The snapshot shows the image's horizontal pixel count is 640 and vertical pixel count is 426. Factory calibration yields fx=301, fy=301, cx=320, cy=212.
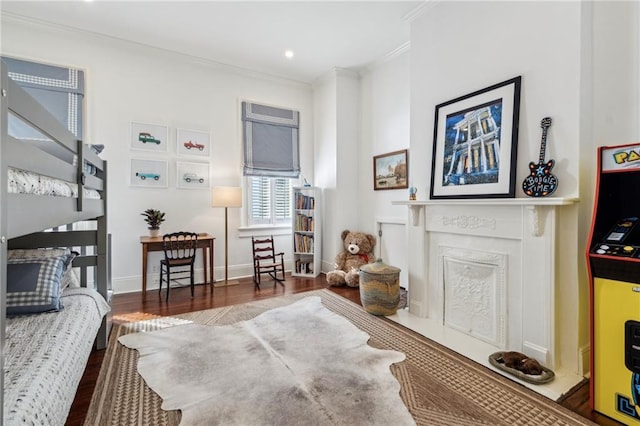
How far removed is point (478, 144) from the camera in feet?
8.08

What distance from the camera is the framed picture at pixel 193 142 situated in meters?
4.14

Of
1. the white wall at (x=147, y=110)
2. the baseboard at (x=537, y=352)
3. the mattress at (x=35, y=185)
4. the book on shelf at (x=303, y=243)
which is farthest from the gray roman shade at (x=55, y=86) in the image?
the baseboard at (x=537, y=352)

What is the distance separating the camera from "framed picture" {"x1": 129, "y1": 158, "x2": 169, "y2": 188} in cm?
386

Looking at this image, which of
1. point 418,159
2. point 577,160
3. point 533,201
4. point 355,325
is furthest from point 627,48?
point 355,325

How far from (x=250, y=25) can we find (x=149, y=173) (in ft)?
7.31

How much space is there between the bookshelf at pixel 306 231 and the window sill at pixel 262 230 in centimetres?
31

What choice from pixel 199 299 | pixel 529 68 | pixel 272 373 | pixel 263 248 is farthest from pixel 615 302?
pixel 263 248

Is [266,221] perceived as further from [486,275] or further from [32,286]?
[486,275]

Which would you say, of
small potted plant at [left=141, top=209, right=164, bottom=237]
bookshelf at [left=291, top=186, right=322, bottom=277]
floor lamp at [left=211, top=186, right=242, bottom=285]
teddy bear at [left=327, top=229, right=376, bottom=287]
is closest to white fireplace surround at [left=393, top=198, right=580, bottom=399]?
teddy bear at [left=327, top=229, right=376, bottom=287]

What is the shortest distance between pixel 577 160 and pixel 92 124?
4750mm

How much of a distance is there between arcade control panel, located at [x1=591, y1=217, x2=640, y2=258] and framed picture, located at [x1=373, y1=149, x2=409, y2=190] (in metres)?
2.25

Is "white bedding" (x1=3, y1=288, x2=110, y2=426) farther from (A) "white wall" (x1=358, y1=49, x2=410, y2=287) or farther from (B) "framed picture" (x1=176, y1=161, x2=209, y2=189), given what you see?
(A) "white wall" (x1=358, y1=49, x2=410, y2=287)

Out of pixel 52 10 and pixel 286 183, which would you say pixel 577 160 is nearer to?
pixel 286 183

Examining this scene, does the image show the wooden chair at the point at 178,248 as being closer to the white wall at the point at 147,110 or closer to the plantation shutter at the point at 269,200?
the white wall at the point at 147,110
